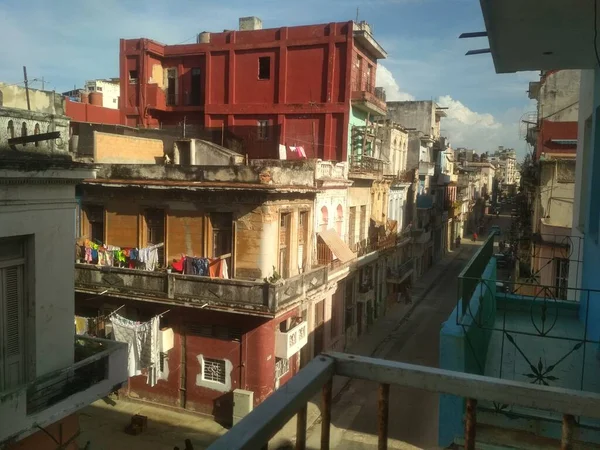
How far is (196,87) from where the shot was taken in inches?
1152

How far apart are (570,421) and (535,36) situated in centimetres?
412

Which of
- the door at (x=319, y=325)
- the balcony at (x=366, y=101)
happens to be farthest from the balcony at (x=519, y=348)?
the balcony at (x=366, y=101)

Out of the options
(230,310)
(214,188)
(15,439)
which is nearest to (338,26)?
(214,188)

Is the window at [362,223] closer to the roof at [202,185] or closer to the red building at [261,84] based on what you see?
the red building at [261,84]

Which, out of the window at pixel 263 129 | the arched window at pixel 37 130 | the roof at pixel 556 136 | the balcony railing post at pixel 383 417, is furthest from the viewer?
the window at pixel 263 129

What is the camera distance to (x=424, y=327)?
28.7 meters

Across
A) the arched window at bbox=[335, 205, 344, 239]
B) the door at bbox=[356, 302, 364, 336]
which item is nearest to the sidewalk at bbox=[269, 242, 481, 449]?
the door at bbox=[356, 302, 364, 336]

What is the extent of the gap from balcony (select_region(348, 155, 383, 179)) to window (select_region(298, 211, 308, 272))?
486 centimetres

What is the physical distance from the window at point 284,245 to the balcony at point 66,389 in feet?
31.3

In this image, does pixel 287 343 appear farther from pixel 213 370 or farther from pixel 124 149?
pixel 124 149

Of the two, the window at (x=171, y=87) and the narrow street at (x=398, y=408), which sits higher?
the window at (x=171, y=87)

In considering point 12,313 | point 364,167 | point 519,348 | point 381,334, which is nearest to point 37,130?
point 12,313

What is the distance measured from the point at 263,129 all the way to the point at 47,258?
19207mm

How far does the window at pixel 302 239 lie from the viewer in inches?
819
